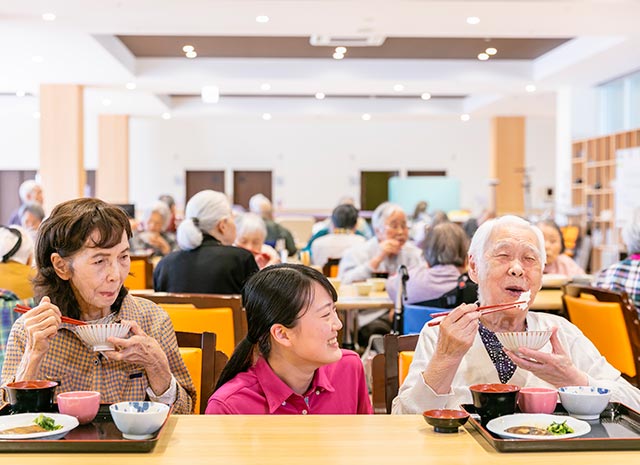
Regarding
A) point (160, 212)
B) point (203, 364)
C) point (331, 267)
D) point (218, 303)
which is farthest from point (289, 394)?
point (160, 212)

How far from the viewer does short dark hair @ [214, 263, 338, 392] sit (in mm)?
2258

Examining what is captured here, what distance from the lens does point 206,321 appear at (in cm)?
389

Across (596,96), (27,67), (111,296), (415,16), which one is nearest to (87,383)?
(111,296)

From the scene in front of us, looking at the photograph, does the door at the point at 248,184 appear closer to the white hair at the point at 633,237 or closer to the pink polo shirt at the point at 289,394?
the white hair at the point at 633,237

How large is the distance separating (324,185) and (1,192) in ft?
26.7

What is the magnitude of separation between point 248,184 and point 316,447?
21085 millimetres

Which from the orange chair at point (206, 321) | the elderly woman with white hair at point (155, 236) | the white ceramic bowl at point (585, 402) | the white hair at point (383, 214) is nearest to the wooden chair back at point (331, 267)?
the white hair at point (383, 214)

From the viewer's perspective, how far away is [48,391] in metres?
→ 2.04

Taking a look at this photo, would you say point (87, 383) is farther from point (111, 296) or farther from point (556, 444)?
point (556, 444)

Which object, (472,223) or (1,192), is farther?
(1,192)

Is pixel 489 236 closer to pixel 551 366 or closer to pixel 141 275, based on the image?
pixel 551 366

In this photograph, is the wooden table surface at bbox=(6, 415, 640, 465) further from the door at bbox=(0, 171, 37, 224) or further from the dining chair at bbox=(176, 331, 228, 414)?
the door at bbox=(0, 171, 37, 224)

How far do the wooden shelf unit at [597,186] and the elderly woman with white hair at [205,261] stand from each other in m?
→ 9.32

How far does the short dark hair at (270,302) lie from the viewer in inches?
88.9
